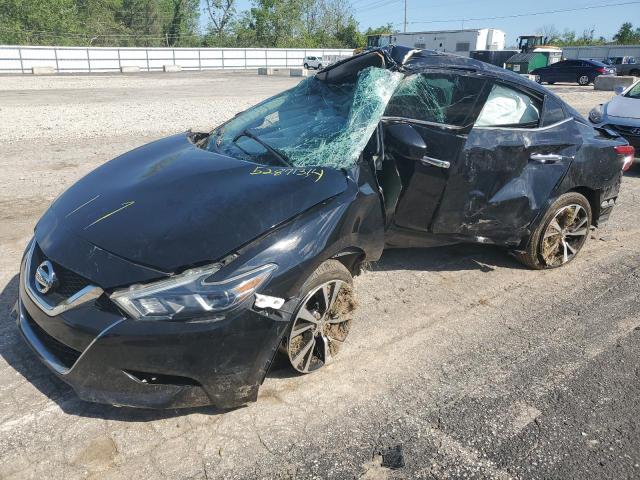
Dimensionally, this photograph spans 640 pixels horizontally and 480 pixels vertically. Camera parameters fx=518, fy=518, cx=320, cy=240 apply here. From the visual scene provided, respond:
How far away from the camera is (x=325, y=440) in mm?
2553

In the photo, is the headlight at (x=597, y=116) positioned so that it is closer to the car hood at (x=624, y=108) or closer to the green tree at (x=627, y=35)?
the car hood at (x=624, y=108)

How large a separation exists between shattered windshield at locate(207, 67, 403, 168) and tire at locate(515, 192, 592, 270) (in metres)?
1.82

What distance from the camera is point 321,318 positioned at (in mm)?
2969

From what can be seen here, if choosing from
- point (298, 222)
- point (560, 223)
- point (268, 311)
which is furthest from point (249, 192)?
point (560, 223)

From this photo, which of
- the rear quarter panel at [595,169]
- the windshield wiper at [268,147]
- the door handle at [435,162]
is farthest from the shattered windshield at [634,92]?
the windshield wiper at [268,147]

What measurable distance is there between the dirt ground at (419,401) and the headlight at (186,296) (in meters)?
0.66

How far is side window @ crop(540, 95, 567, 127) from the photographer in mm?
4281

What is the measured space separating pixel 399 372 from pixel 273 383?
2.52ft

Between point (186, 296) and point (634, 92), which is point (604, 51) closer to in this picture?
point (634, 92)

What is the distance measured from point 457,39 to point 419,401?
4704 cm

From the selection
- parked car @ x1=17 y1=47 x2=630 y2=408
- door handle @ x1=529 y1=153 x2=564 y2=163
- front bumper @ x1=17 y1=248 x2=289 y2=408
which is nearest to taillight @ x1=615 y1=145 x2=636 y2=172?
parked car @ x1=17 y1=47 x2=630 y2=408

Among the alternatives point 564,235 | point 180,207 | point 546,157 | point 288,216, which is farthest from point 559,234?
point 180,207

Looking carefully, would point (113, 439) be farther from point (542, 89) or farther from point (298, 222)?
point (542, 89)

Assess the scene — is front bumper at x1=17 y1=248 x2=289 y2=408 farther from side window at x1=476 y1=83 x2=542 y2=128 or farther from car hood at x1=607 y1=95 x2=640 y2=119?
car hood at x1=607 y1=95 x2=640 y2=119
